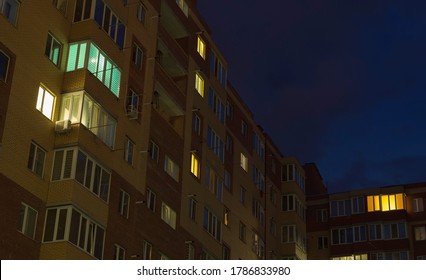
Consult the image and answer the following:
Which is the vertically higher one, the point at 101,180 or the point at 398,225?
the point at 398,225

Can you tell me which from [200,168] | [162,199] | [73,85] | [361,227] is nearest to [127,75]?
[73,85]

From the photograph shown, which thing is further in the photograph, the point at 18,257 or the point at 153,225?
the point at 153,225

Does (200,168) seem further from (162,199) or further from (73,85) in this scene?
(73,85)

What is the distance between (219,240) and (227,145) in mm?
9727

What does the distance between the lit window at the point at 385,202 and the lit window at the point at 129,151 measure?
4655 centimetres

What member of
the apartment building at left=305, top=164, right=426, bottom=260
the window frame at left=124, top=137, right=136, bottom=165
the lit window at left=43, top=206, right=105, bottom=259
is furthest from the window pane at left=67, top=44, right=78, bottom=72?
the apartment building at left=305, top=164, right=426, bottom=260

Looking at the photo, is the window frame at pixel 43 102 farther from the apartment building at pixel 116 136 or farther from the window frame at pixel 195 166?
the window frame at pixel 195 166

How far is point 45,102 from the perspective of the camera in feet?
117

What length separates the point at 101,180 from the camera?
3753 cm

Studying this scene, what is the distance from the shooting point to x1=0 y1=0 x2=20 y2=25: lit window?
3374 centimetres

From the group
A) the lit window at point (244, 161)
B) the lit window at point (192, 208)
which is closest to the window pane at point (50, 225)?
the lit window at point (192, 208)

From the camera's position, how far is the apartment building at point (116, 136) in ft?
109

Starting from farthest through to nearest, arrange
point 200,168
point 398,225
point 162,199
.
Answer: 1. point 398,225
2. point 200,168
3. point 162,199

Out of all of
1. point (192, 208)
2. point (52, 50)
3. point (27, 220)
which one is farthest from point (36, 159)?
point (192, 208)
